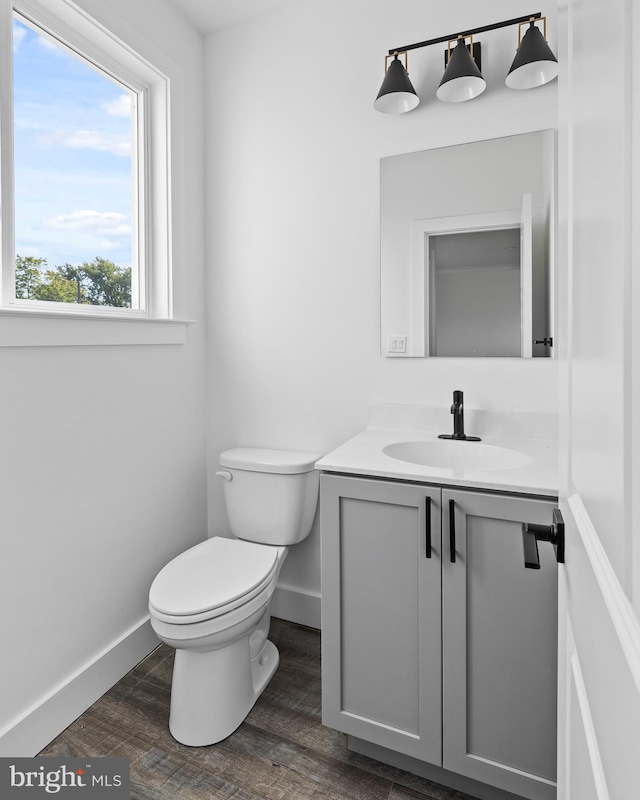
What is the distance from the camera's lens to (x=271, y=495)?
196cm

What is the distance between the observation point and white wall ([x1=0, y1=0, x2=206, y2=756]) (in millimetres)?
1440

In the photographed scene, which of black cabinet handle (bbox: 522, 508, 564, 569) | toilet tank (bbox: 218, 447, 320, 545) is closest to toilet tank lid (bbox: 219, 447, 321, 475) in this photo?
toilet tank (bbox: 218, 447, 320, 545)

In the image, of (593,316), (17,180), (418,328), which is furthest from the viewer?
(418,328)

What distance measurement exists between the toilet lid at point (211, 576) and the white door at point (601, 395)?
3.35 feet

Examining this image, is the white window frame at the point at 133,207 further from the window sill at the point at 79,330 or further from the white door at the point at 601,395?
the white door at the point at 601,395

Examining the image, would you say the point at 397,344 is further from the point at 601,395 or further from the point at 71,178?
the point at 601,395

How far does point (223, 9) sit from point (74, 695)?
8.63 ft

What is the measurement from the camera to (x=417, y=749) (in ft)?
4.42

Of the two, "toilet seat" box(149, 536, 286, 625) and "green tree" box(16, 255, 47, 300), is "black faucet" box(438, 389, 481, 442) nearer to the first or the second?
"toilet seat" box(149, 536, 286, 625)

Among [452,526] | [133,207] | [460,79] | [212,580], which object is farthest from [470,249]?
[212,580]

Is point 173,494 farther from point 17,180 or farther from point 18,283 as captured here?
point 17,180

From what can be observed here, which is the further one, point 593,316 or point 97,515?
point 97,515

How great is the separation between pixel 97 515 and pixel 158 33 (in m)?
1.85

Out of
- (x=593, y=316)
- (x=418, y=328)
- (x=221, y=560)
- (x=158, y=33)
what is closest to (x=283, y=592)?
(x=221, y=560)
